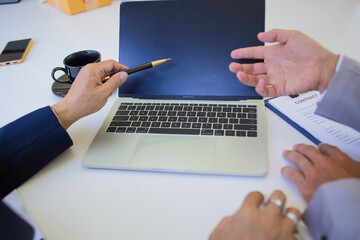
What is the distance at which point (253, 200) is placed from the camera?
21.6 inches

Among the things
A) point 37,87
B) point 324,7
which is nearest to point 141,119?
point 37,87

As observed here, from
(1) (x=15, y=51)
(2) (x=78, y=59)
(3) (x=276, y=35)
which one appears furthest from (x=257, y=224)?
(1) (x=15, y=51)

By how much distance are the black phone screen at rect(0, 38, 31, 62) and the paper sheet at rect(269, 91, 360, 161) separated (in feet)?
3.28

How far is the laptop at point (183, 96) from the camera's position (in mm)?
675

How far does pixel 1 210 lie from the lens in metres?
0.47

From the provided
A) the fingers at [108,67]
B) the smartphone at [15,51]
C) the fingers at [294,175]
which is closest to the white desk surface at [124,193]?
the fingers at [294,175]

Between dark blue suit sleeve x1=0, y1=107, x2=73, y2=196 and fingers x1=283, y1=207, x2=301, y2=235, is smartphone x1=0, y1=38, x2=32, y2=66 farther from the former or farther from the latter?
fingers x1=283, y1=207, x2=301, y2=235

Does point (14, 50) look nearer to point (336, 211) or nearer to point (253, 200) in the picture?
point (253, 200)

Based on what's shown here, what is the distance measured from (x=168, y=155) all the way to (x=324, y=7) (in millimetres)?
1118

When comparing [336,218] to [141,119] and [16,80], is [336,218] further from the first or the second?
[16,80]

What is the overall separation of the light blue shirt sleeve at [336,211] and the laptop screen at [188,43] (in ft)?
1.13

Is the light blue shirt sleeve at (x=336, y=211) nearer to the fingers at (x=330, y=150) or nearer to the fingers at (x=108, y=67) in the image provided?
the fingers at (x=330, y=150)

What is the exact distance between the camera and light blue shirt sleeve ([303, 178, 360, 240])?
47 centimetres

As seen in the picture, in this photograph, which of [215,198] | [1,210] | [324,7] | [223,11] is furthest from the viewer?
[324,7]
